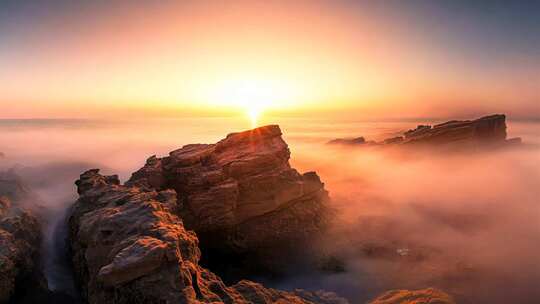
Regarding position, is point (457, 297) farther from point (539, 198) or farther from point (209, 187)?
point (539, 198)

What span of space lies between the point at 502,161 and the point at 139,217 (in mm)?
137732

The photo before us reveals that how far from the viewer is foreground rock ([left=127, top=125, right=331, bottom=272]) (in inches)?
1610

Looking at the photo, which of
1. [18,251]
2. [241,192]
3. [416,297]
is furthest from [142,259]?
[416,297]

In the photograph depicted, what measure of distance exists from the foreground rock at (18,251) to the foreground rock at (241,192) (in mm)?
11643

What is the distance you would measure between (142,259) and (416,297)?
25.4 m

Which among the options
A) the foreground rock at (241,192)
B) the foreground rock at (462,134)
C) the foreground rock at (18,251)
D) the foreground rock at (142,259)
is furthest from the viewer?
the foreground rock at (462,134)

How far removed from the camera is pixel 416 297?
29828 millimetres

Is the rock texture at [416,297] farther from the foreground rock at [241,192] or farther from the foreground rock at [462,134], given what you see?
the foreground rock at [462,134]

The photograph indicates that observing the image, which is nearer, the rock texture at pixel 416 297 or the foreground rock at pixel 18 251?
the foreground rock at pixel 18 251

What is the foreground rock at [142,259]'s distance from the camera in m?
18.8

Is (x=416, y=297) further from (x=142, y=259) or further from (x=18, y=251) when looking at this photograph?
(x=18, y=251)

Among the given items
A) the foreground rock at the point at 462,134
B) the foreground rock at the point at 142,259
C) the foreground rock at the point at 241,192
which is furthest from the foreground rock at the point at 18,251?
the foreground rock at the point at 462,134

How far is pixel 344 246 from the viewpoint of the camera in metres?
46.3

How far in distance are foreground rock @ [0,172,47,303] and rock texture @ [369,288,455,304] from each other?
32.3m
